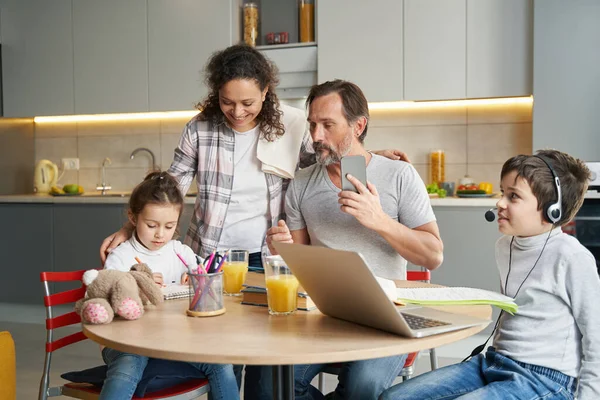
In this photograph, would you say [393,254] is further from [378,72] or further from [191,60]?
[191,60]

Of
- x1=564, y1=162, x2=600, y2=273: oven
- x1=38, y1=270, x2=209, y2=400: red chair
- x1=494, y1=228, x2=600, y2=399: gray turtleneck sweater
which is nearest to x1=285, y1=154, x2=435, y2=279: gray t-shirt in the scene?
x1=494, y1=228, x2=600, y2=399: gray turtleneck sweater

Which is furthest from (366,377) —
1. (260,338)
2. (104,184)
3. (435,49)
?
(104,184)

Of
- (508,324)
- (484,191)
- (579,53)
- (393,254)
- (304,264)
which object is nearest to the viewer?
(304,264)

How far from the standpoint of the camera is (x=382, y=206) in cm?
207

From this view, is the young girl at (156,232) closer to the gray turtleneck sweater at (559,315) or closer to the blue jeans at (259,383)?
the blue jeans at (259,383)

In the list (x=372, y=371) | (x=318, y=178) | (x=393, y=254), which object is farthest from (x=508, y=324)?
(x=318, y=178)

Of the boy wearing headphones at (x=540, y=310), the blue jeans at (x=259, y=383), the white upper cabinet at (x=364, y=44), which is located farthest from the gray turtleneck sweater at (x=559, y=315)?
the white upper cabinet at (x=364, y=44)

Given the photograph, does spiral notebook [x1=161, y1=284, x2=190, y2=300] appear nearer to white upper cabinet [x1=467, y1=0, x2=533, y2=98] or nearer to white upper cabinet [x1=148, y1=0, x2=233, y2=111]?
white upper cabinet [x1=467, y1=0, x2=533, y2=98]

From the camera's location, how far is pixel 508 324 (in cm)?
162

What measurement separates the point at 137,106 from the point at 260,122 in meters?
2.46

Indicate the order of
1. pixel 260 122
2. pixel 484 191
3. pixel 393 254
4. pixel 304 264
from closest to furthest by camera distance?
1. pixel 304 264
2. pixel 393 254
3. pixel 260 122
4. pixel 484 191

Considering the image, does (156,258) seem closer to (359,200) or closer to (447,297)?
(359,200)

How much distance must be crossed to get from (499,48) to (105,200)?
2.56 m

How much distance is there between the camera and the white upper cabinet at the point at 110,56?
455 centimetres
